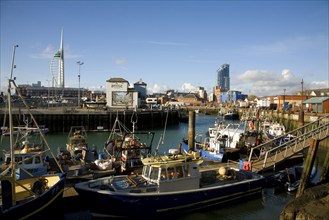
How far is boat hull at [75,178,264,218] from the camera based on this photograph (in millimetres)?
11953

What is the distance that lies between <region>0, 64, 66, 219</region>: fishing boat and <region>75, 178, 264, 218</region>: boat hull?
1.14 m

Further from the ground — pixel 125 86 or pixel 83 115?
pixel 125 86

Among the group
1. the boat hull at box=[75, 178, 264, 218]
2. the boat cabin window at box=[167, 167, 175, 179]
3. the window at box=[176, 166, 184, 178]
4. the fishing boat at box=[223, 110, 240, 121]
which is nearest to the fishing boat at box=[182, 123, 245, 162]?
the boat hull at box=[75, 178, 264, 218]

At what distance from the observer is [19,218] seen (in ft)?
32.8

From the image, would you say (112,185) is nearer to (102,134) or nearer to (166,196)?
(166,196)

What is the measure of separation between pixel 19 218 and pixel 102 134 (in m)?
32.6

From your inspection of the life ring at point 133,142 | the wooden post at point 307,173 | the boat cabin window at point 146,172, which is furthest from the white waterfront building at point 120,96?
the wooden post at point 307,173

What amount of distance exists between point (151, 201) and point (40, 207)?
4.36m

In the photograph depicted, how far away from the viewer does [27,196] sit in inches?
452

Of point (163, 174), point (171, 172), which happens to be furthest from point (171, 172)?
point (163, 174)

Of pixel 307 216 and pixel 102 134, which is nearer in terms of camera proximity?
pixel 307 216

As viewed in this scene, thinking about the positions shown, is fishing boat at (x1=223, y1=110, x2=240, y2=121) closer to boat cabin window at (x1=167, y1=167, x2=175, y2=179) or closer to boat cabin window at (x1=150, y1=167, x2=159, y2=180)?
boat cabin window at (x1=167, y1=167, x2=175, y2=179)

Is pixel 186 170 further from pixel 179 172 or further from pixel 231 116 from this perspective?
pixel 231 116

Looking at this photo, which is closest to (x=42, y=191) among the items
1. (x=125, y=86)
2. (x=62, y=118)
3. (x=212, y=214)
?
(x=212, y=214)
